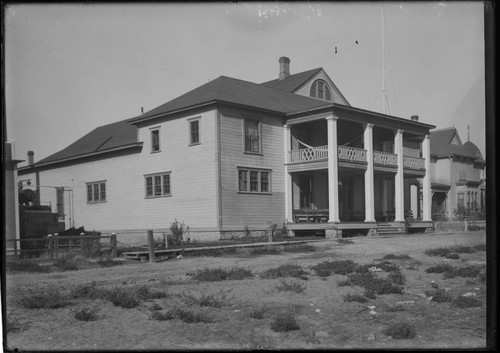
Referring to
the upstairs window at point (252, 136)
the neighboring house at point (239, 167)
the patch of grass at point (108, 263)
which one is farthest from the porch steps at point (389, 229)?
the patch of grass at point (108, 263)

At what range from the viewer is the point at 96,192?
26406 millimetres

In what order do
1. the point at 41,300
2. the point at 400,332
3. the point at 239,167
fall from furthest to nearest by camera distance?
1. the point at 239,167
2. the point at 41,300
3. the point at 400,332

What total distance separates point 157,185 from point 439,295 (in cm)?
1728

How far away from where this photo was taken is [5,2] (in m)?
5.76

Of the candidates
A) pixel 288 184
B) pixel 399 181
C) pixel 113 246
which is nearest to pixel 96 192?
pixel 288 184

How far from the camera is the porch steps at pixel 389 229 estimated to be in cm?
2395

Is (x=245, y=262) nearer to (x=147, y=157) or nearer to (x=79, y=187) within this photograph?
(x=147, y=157)

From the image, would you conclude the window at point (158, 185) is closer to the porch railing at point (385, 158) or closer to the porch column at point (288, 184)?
the porch column at point (288, 184)

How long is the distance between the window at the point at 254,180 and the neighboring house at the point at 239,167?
51 mm

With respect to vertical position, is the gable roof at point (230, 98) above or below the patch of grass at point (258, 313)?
above

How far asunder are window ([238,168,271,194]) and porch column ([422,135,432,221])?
30.9 ft

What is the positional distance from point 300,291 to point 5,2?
6.01m

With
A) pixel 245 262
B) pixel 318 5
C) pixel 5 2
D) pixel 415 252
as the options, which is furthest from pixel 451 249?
pixel 5 2

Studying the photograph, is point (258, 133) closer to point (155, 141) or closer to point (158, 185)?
point (155, 141)
